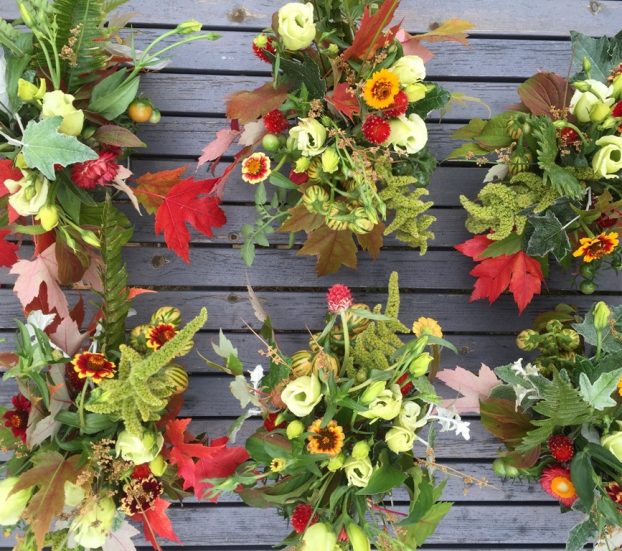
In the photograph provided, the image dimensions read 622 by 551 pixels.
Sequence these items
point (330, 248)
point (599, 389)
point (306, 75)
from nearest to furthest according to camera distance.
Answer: point (599, 389), point (306, 75), point (330, 248)

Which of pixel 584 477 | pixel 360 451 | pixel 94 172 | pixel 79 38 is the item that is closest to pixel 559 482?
pixel 584 477

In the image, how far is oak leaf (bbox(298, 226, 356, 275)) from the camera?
2.63ft

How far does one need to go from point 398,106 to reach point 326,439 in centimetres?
40

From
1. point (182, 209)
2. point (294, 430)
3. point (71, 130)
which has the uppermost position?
point (71, 130)

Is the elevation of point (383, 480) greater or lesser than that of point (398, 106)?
lesser

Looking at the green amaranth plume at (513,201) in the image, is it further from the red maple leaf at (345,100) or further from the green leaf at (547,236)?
the red maple leaf at (345,100)

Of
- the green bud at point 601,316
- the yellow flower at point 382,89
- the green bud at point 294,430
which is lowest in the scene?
the green bud at point 294,430

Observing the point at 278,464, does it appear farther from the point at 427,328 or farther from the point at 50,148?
the point at 50,148

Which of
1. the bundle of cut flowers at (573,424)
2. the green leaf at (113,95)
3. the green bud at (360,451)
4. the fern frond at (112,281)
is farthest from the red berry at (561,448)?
the green leaf at (113,95)

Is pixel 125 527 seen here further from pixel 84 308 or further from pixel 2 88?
pixel 2 88

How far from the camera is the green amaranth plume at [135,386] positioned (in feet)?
2.02

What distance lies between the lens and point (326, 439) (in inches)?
24.0

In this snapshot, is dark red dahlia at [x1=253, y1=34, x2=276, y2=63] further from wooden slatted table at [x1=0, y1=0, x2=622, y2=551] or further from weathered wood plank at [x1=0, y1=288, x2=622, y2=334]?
weathered wood plank at [x1=0, y1=288, x2=622, y2=334]

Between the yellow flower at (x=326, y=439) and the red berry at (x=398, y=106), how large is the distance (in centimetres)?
38
